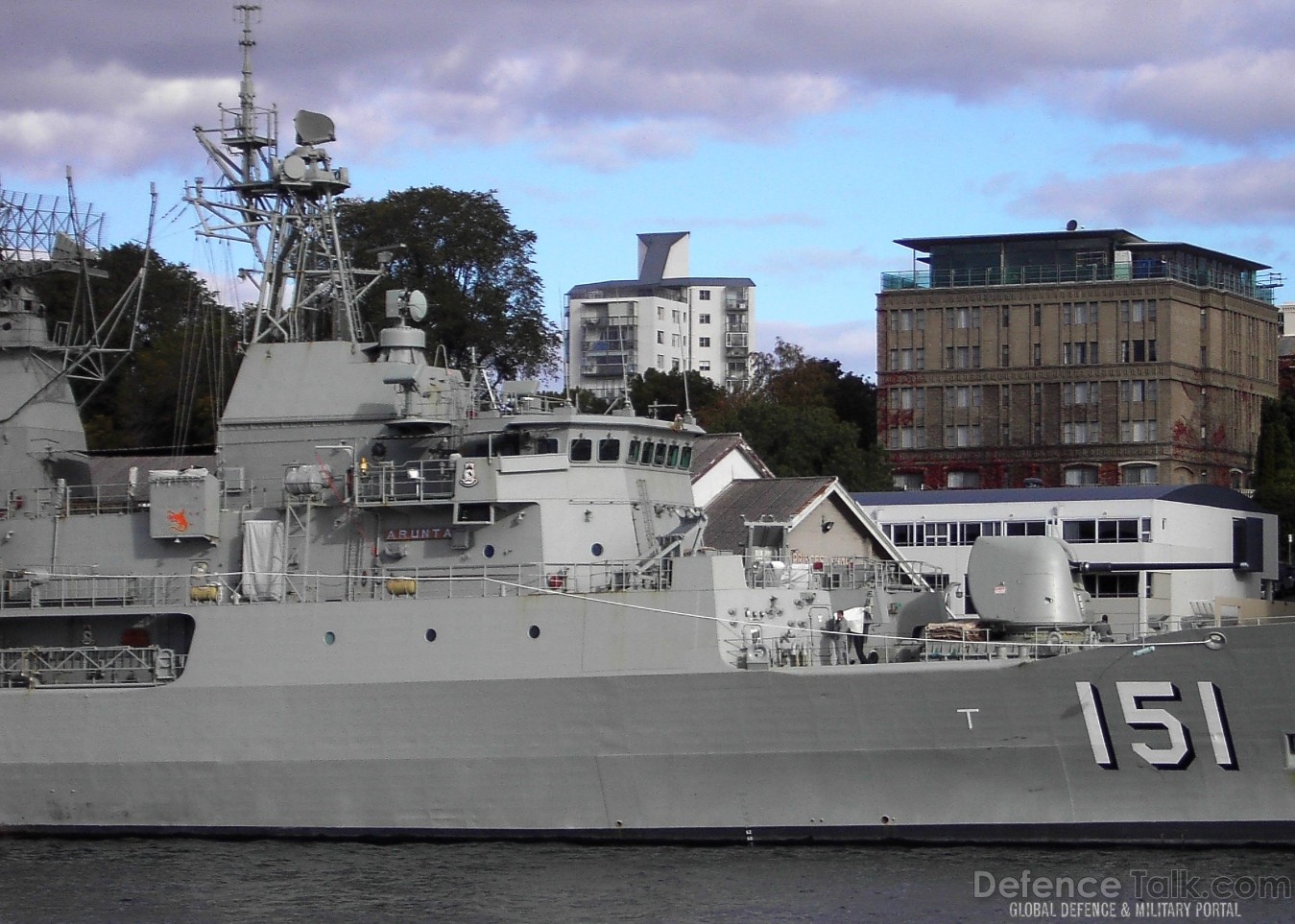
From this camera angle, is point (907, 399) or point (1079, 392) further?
point (907, 399)

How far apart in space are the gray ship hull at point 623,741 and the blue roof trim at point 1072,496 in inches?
751

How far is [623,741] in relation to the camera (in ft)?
63.6

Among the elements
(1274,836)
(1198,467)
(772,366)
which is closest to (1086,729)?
(1274,836)

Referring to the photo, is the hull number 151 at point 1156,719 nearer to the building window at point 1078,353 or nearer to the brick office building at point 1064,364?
the brick office building at point 1064,364

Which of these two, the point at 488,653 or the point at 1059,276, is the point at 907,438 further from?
the point at 488,653

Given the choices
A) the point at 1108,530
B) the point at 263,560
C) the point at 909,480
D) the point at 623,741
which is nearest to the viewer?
the point at 623,741

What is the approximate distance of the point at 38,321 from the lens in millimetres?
23750

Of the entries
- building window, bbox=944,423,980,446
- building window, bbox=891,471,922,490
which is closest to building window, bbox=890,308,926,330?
building window, bbox=944,423,980,446

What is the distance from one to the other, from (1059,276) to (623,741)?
35790 mm

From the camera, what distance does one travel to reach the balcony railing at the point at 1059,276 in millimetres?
51375

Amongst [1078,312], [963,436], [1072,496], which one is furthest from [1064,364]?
[1072,496]

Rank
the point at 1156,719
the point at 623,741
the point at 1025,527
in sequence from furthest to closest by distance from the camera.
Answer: the point at 1025,527 → the point at 623,741 → the point at 1156,719

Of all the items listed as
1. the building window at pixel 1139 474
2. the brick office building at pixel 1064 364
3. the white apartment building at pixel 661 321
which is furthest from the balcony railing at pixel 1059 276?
the white apartment building at pixel 661 321

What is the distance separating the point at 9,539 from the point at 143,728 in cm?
348
